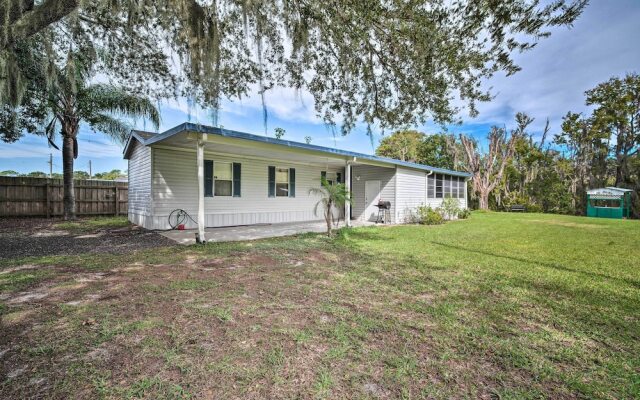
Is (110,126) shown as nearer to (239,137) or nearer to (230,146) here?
(230,146)

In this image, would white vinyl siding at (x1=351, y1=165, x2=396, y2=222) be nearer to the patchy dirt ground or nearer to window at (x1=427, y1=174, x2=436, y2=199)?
window at (x1=427, y1=174, x2=436, y2=199)

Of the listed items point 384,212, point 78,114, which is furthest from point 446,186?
point 78,114

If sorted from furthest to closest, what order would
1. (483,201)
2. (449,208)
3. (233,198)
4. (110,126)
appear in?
(483,201)
(449,208)
(110,126)
(233,198)

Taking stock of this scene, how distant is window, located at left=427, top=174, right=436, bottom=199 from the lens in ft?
48.8

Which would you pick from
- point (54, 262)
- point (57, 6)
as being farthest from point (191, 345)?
point (54, 262)

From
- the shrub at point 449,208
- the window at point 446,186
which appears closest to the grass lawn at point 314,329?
the shrub at point 449,208

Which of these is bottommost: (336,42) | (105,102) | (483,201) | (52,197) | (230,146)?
(483,201)

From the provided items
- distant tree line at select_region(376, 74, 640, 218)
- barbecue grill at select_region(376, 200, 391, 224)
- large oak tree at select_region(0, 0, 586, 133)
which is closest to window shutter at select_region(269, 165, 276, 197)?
barbecue grill at select_region(376, 200, 391, 224)

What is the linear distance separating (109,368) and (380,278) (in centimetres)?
350

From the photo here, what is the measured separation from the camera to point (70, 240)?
7.30 metres

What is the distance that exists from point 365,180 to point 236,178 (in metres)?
6.51

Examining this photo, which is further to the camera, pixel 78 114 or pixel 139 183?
pixel 78 114

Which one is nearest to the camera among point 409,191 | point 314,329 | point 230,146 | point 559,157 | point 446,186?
point 314,329

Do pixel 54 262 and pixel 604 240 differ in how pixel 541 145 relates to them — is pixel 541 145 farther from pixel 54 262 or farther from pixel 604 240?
pixel 54 262
